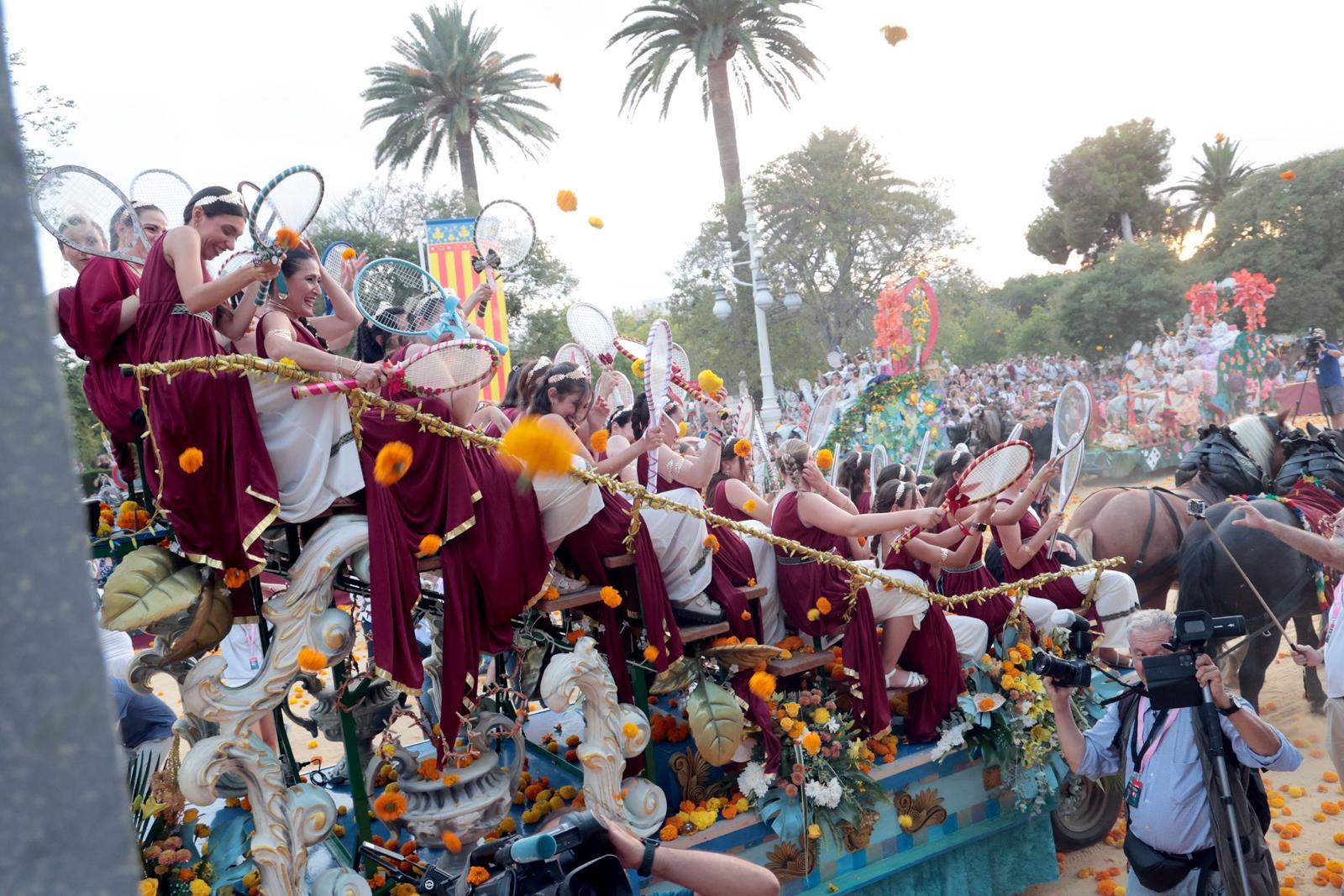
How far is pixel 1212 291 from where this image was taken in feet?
73.4

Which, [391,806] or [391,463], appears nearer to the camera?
[391,463]

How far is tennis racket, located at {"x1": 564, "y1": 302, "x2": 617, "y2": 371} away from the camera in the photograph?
6.00 metres

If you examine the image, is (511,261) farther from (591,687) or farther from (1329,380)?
(1329,380)

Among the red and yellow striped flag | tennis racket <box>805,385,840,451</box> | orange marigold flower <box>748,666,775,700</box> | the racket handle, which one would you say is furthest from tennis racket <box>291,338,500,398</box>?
the red and yellow striped flag

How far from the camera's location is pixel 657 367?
15.3 feet

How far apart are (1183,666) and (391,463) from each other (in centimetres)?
309

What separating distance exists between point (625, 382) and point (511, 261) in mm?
1789

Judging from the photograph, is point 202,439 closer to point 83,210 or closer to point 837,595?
point 83,210

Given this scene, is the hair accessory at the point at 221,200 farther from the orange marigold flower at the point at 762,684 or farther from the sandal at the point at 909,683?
the sandal at the point at 909,683

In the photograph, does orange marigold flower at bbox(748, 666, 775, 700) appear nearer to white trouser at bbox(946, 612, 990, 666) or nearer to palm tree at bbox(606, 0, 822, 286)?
white trouser at bbox(946, 612, 990, 666)

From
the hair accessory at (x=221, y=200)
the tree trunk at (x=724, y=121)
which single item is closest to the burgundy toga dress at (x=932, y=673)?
the hair accessory at (x=221, y=200)

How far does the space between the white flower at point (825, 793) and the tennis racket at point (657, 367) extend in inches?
A: 77.1

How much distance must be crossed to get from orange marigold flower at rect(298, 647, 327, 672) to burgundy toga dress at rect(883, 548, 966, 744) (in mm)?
3365

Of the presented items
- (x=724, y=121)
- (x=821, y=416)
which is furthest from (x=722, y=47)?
(x=821, y=416)
